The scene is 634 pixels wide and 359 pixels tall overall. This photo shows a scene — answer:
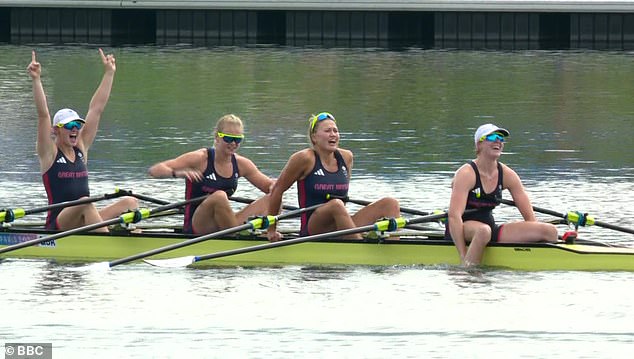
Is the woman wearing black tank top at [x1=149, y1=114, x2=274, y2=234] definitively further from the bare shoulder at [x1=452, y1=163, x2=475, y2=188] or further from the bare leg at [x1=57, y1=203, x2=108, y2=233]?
the bare shoulder at [x1=452, y1=163, x2=475, y2=188]

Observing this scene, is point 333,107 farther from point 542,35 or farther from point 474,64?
point 542,35

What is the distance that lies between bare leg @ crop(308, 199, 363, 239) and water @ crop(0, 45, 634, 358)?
41cm

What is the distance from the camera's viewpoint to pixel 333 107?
3312cm

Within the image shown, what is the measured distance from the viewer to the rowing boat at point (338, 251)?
14859 millimetres

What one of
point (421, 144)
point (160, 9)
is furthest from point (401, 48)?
point (421, 144)

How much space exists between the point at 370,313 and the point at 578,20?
119ft

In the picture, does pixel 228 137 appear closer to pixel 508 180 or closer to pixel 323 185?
pixel 323 185

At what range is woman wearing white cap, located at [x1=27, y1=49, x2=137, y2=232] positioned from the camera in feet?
51.4

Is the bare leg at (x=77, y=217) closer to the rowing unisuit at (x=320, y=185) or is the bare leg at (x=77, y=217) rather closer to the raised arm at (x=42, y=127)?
the raised arm at (x=42, y=127)

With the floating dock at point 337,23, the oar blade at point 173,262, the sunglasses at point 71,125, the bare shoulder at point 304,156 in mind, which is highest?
the floating dock at point 337,23

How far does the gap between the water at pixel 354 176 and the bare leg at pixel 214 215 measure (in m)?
0.47

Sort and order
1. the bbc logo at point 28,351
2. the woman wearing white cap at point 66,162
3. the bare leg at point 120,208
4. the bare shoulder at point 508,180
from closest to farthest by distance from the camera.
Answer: the bbc logo at point 28,351 → the bare shoulder at point 508,180 → the woman wearing white cap at point 66,162 → the bare leg at point 120,208

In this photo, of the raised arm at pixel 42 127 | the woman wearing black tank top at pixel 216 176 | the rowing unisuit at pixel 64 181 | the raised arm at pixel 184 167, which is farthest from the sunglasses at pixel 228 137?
the raised arm at pixel 42 127

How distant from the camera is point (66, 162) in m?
15.8
